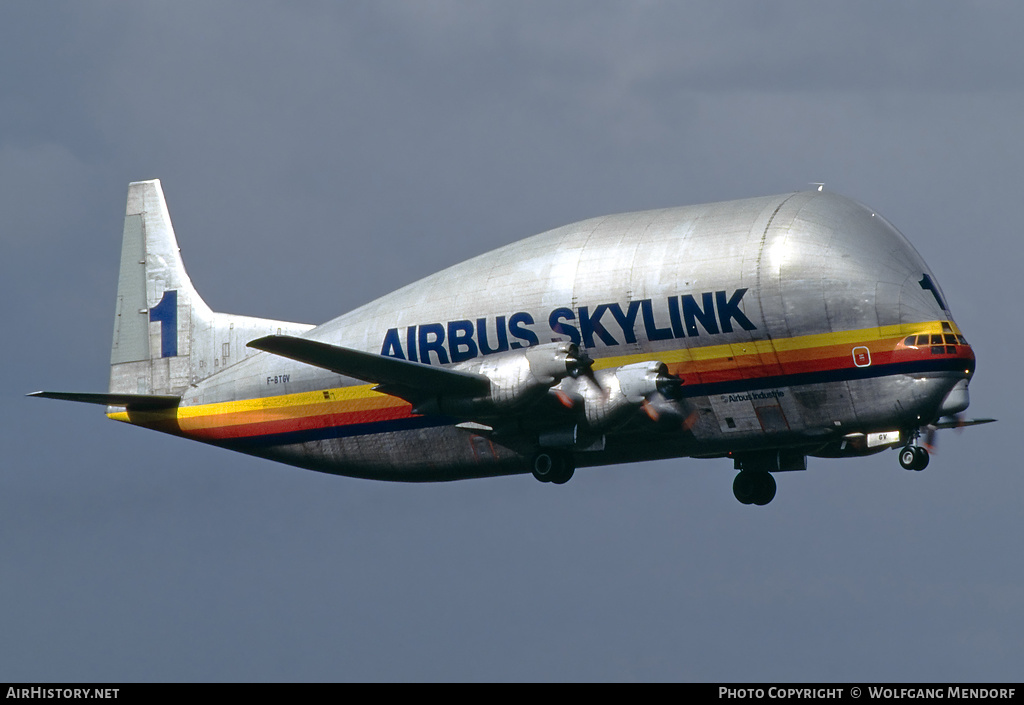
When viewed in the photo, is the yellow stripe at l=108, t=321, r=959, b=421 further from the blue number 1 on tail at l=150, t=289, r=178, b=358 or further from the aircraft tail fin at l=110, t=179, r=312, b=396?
the blue number 1 on tail at l=150, t=289, r=178, b=358

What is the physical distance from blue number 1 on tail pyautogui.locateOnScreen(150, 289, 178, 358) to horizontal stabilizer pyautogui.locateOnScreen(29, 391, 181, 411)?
5.74 ft

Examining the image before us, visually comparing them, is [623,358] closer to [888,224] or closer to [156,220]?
[888,224]

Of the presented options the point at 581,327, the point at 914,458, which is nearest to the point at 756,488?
the point at 914,458

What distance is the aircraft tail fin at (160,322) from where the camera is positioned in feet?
169

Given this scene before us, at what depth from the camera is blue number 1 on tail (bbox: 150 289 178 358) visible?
51844 mm

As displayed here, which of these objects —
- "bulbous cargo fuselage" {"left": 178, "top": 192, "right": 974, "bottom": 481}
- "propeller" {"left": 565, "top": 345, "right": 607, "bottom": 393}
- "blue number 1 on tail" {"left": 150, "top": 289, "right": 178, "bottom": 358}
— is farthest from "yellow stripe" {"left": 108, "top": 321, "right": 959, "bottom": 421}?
"blue number 1 on tail" {"left": 150, "top": 289, "right": 178, "bottom": 358}

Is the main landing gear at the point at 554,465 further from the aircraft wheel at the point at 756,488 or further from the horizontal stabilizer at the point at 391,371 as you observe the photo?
the aircraft wheel at the point at 756,488

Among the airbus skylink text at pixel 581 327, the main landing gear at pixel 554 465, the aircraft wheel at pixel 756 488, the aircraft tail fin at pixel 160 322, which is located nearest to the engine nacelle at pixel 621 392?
the airbus skylink text at pixel 581 327

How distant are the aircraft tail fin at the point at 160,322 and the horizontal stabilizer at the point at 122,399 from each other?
0.75 metres

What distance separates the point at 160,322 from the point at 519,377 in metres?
15.1

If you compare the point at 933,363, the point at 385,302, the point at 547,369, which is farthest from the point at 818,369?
the point at 385,302

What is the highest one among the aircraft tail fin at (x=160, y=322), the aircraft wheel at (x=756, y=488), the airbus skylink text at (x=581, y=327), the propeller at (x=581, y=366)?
the aircraft tail fin at (x=160, y=322)

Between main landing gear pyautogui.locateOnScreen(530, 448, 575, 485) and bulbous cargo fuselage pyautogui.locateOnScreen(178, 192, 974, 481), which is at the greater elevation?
bulbous cargo fuselage pyautogui.locateOnScreen(178, 192, 974, 481)
